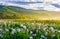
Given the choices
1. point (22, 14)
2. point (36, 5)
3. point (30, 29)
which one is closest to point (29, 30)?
point (30, 29)

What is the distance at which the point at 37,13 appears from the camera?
2713mm

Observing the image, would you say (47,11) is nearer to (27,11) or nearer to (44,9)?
(44,9)

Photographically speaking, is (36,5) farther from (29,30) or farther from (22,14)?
(29,30)

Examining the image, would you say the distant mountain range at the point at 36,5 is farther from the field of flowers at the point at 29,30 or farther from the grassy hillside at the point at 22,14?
the field of flowers at the point at 29,30

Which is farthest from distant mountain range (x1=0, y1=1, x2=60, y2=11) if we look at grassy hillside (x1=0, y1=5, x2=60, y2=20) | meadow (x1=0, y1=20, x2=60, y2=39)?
meadow (x1=0, y1=20, x2=60, y2=39)

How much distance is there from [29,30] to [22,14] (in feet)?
1.11

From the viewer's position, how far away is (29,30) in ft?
7.98

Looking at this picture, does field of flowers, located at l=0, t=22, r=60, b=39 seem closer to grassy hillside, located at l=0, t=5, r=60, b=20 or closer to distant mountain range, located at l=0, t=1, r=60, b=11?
grassy hillside, located at l=0, t=5, r=60, b=20

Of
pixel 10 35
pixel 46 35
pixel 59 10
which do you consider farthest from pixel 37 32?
pixel 59 10

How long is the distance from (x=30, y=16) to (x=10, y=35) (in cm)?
50

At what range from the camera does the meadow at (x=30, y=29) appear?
2316 mm

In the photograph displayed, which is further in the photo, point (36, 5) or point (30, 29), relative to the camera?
point (36, 5)

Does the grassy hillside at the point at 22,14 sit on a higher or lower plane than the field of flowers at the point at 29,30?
higher

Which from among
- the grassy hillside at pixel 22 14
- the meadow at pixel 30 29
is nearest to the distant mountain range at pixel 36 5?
the grassy hillside at pixel 22 14
